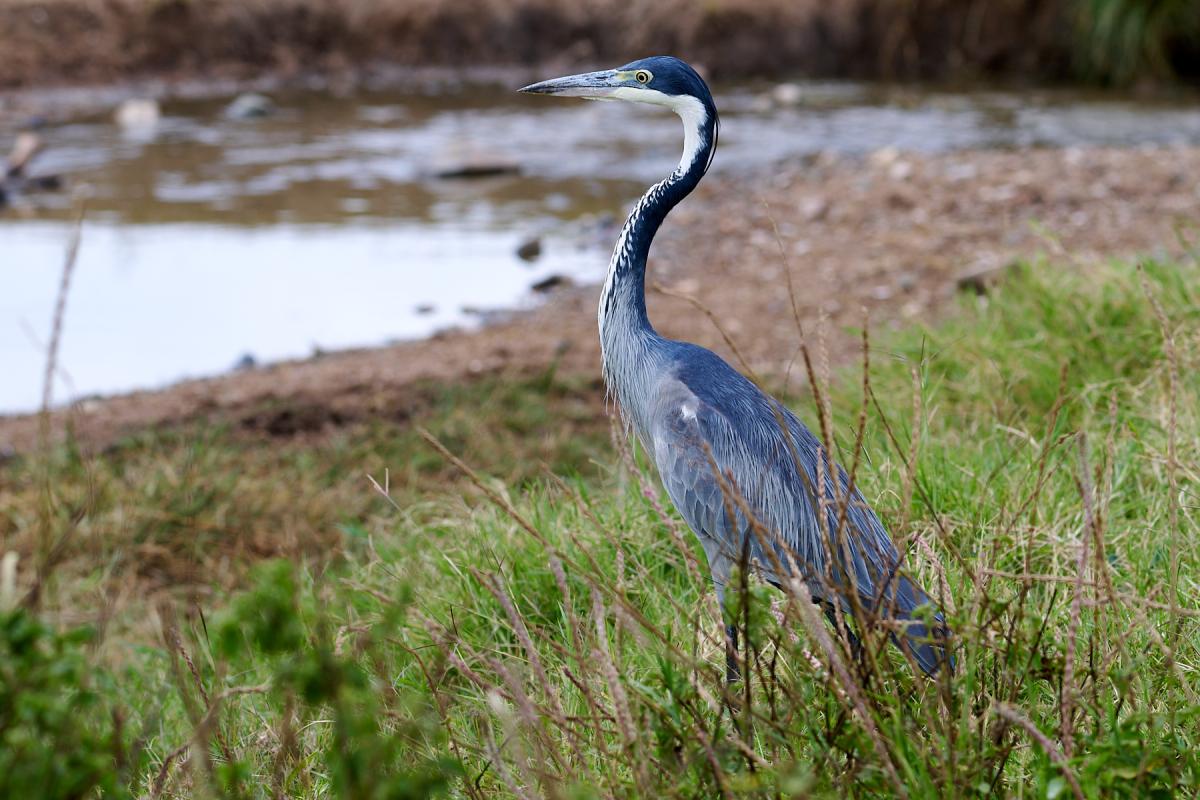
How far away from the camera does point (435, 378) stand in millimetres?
6289

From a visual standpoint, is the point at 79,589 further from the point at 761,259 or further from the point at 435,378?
the point at 761,259

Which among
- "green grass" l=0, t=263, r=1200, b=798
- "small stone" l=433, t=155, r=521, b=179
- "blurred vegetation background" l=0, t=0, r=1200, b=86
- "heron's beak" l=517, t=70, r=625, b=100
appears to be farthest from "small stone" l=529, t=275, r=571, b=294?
"blurred vegetation background" l=0, t=0, r=1200, b=86

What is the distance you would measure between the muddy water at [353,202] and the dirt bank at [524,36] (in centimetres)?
100

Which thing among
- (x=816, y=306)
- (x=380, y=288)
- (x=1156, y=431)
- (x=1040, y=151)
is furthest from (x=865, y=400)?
(x=1040, y=151)

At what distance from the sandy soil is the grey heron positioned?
1.67 m

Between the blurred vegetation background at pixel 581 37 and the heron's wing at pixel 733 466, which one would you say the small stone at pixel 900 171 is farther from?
the heron's wing at pixel 733 466

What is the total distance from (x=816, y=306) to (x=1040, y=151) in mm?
4700

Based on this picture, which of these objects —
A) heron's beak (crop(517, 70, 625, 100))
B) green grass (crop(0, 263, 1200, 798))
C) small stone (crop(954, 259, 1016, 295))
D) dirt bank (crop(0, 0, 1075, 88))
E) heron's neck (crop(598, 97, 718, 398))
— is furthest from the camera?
dirt bank (crop(0, 0, 1075, 88))

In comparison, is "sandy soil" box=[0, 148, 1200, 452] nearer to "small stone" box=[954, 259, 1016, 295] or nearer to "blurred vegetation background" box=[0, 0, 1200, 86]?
"small stone" box=[954, 259, 1016, 295]

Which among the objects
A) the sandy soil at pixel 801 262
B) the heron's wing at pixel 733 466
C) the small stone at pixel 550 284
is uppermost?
the heron's wing at pixel 733 466

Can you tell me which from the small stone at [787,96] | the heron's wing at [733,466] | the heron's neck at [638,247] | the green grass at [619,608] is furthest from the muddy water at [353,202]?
the heron's wing at [733,466]

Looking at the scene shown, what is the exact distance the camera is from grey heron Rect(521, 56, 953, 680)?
279 centimetres

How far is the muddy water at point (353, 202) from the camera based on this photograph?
8.09 metres

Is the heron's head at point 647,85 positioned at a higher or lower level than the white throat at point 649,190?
higher
